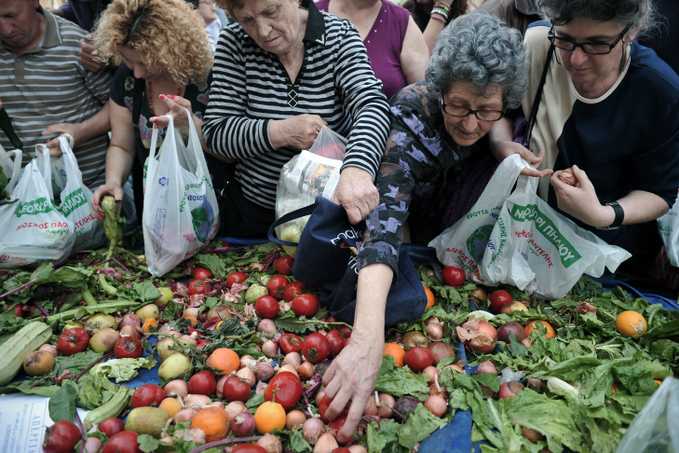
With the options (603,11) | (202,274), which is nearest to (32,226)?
(202,274)

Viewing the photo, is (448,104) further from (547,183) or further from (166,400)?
(166,400)

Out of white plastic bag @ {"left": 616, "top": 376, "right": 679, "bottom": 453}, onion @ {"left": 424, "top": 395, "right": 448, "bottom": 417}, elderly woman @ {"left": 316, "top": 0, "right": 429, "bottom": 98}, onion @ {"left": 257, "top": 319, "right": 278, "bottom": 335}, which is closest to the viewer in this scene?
white plastic bag @ {"left": 616, "top": 376, "right": 679, "bottom": 453}

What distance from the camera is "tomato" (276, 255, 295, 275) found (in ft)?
7.06

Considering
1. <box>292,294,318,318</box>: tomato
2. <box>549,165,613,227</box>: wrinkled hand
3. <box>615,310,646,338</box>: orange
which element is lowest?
<box>292,294,318,318</box>: tomato

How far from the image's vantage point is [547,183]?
2008 mm

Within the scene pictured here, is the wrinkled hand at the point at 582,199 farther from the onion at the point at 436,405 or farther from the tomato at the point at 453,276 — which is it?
the onion at the point at 436,405

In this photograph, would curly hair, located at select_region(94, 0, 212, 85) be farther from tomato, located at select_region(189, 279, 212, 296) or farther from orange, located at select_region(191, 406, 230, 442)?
orange, located at select_region(191, 406, 230, 442)

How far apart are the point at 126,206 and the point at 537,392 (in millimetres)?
2523

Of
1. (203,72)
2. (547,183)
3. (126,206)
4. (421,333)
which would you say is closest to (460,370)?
(421,333)

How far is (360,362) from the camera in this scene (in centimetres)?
142

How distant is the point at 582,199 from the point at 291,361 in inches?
51.9

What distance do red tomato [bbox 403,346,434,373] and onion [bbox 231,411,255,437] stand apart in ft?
1.97

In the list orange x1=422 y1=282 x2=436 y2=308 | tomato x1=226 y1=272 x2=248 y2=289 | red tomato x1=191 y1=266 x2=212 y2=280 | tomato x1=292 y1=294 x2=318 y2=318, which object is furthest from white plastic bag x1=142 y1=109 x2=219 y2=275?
orange x1=422 y1=282 x2=436 y2=308

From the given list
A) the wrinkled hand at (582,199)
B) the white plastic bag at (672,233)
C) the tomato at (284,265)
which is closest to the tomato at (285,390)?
the tomato at (284,265)
